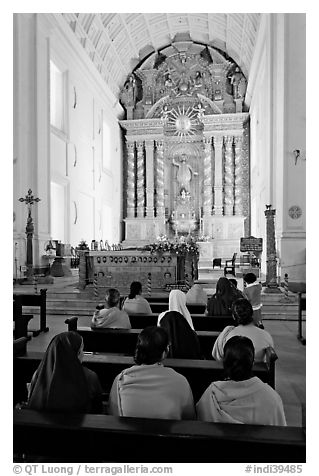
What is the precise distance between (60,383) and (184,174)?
19.9m

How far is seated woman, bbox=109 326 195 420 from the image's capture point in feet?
7.23

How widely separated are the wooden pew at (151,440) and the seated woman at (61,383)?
13cm

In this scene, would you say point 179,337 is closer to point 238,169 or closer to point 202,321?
point 202,321

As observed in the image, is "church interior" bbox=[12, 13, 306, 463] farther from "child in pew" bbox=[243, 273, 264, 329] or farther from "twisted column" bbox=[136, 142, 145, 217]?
"child in pew" bbox=[243, 273, 264, 329]

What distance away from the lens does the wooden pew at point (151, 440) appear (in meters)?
1.80

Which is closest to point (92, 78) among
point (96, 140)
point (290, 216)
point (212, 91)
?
point (96, 140)

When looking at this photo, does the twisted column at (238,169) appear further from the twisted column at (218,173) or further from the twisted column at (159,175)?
the twisted column at (159,175)

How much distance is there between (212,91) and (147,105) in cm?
336

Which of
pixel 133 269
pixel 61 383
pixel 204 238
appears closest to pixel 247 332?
pixel 61 383

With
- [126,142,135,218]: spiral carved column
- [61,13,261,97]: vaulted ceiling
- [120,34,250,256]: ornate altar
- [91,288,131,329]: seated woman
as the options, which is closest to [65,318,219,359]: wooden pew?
[91,288,131,329]: seated woman

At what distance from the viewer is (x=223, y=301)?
5.01 m

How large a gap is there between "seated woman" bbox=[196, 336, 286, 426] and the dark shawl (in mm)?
669

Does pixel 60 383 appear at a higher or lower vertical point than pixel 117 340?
higher

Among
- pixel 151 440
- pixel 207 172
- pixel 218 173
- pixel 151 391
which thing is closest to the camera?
pixel 151 440
